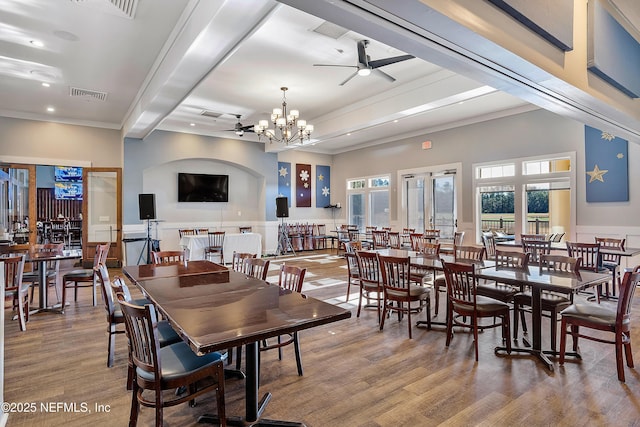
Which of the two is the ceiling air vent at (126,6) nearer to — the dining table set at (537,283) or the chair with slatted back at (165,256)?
the chair with slatted back at (165,256)

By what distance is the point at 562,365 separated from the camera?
3059mm

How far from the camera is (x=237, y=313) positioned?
208 centimetres

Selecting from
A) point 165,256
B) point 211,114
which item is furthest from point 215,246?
point 165,256

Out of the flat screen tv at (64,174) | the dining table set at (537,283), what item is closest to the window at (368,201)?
the dining table set at (537,283)

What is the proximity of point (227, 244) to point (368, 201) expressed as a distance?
504 centimetres

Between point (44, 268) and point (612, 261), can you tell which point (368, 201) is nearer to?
point (612, 261)

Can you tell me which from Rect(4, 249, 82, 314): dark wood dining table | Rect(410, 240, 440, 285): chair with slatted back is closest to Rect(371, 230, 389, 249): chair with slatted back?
Rect(410, 240, 440, 285): chair with slatted back

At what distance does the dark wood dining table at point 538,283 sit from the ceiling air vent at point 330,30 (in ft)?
10.5

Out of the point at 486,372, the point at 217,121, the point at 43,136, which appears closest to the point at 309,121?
the point at 217,121

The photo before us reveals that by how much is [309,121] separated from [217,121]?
7.28 feet

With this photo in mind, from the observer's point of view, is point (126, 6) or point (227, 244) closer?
point (126, 6)

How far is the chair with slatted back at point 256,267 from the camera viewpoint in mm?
3414

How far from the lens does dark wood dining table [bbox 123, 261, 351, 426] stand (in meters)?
1.75

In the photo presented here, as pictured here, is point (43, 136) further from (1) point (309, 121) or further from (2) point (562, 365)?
(2) point (562, 365)
